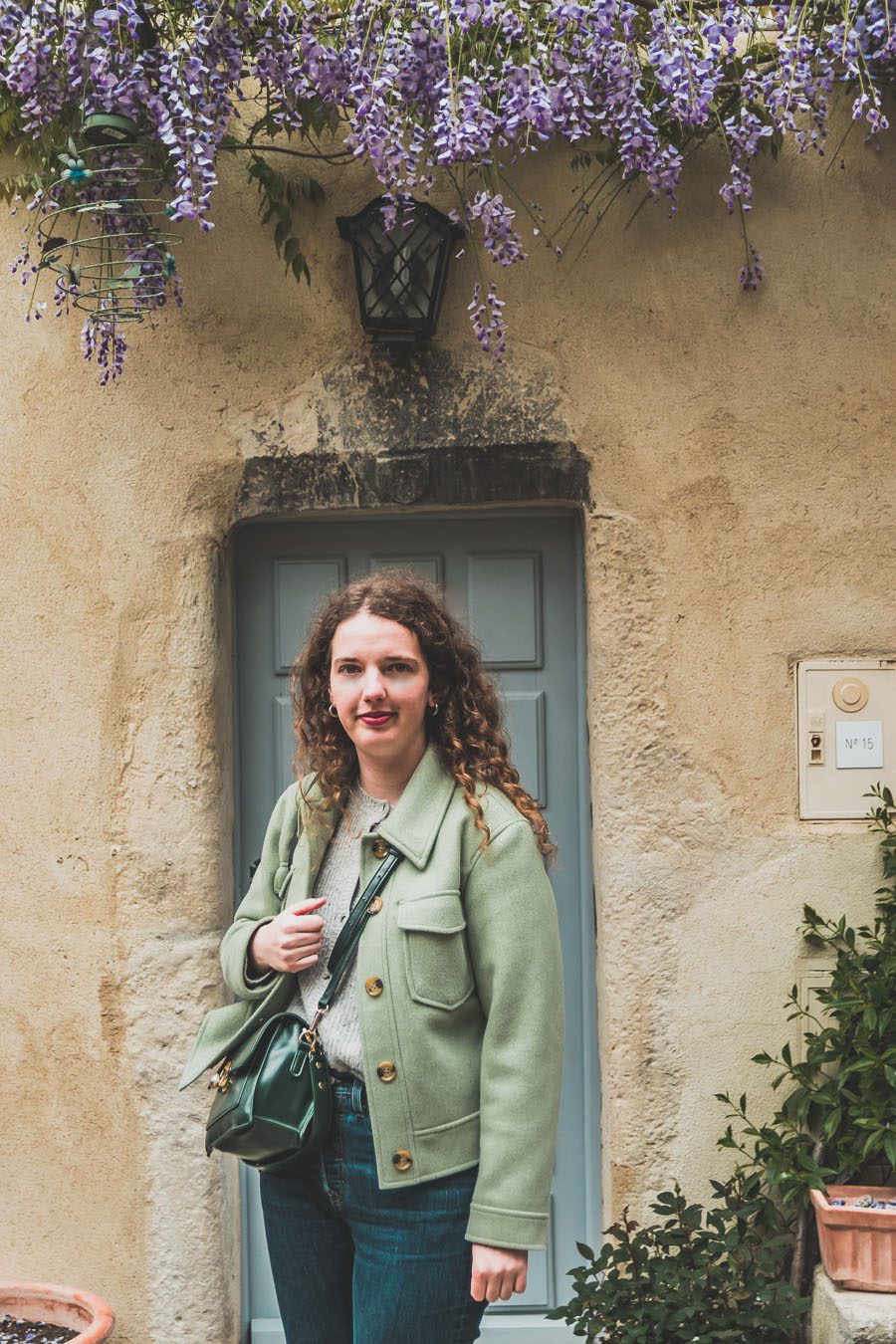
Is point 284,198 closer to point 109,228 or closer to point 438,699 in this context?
point 109,228

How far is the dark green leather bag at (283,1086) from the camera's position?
1.92m

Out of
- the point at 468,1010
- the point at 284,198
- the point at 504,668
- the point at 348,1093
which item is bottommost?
the point at 348,1093

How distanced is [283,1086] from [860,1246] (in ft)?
5.19

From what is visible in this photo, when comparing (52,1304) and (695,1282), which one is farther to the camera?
(52,1304)

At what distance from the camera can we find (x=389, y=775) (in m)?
2.08

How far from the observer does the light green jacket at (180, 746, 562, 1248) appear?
1.87 metres

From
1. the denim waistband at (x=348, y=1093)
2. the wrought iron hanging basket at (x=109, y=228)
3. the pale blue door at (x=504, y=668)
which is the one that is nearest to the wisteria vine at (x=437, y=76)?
the wrought iron hanging basket at (x=109, y=228)

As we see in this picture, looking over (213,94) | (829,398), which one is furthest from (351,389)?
(829,398)

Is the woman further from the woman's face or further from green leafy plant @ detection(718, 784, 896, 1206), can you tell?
green leafy plant @ detection(718, 784, 896, 1206)

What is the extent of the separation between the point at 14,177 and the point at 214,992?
204 centimetres

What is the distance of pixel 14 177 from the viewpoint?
3.17 meters

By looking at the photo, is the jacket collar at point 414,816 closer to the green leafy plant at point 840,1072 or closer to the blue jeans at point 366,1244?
the blue jeans at point 366,1244

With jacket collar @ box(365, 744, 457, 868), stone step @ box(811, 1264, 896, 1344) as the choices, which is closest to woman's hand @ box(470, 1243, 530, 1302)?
jacket collar @ box(365, 744, 457, 868)

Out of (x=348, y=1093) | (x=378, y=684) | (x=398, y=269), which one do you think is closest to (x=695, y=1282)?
(x=348, y=1093)
